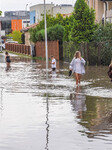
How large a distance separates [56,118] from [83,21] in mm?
28591

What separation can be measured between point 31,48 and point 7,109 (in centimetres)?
4694

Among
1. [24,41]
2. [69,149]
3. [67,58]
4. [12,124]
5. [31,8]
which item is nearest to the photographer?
[69,149]

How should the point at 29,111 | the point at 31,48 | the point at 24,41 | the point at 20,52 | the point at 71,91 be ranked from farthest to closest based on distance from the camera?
the point at 24,41 < the point at 20,52 < the point at 31,48 < the point at 71,91 < the point at 29,111

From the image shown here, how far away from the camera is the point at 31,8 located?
101 meters

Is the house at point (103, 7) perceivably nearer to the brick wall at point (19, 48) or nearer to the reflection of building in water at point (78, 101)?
the brick wall at point (19, 48)

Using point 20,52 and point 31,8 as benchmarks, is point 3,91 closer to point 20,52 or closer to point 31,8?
point 20,52

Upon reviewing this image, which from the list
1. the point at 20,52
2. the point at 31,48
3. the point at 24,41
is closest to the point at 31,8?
A: the point at 24,41

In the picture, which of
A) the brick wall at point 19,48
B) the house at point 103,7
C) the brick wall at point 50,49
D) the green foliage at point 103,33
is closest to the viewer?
the green foliage at point 103,33

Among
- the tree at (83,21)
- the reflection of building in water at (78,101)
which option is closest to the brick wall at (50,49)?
the tree at (83,21)

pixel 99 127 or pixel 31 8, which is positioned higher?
pixel 31 8

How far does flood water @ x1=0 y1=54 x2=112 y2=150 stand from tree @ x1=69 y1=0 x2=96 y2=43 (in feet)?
67.9

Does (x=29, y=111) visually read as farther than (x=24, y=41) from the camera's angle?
No

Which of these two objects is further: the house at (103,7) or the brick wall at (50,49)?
the house at (103,7)

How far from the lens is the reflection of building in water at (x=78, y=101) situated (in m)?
12.7
